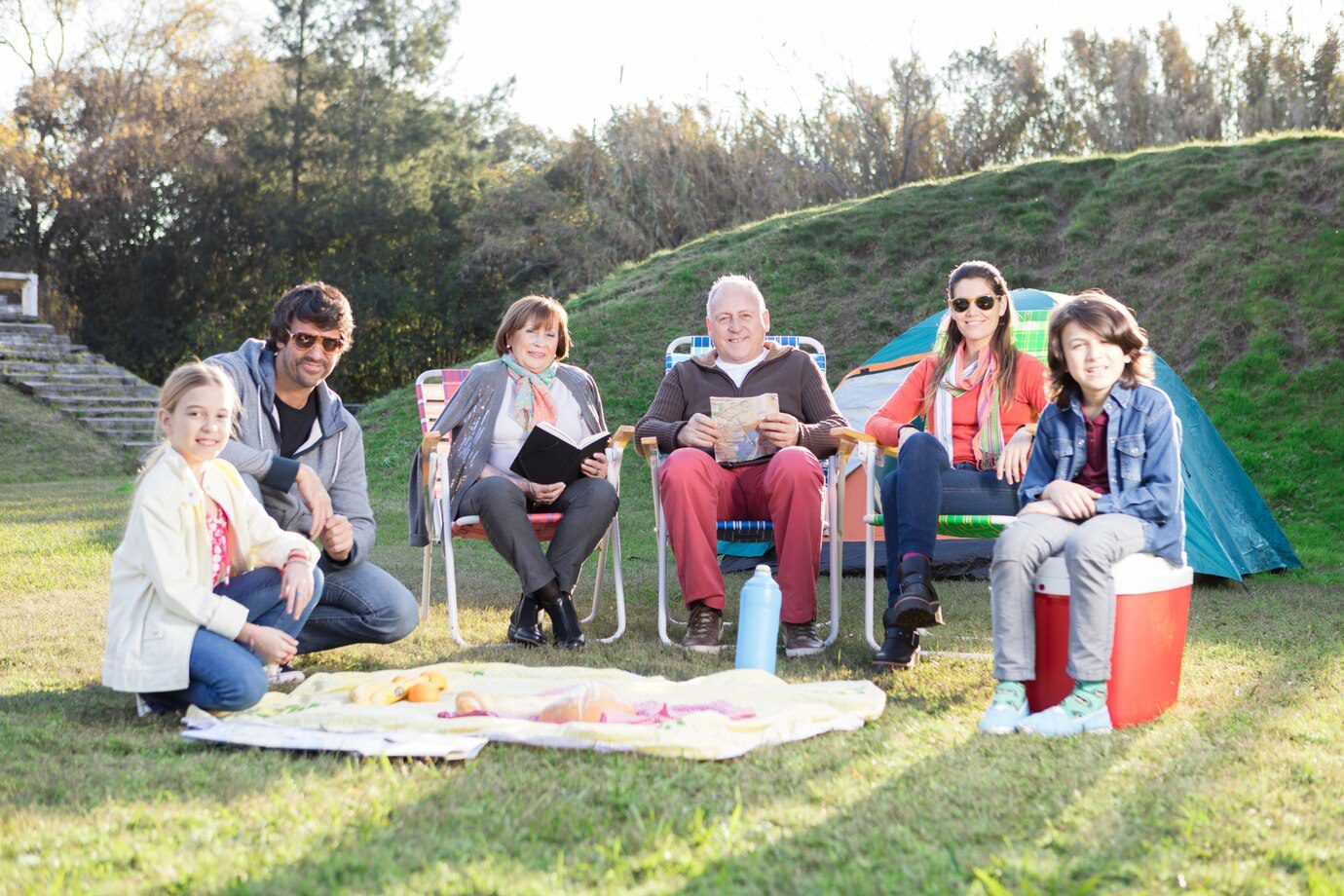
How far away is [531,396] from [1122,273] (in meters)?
6.52

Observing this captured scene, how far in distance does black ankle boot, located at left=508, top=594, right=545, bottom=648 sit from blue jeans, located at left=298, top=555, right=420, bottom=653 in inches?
17.7

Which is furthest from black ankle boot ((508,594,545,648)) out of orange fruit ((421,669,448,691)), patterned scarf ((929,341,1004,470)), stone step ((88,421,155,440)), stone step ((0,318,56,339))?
stone step ((0,318,56,339))

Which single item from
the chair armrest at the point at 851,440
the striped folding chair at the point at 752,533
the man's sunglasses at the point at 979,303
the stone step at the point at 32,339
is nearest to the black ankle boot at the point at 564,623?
the striped folding chair at the point at 752,533

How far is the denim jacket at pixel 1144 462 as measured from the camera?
2715 mm

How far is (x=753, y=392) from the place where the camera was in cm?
389

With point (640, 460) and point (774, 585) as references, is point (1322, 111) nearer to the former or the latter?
point (640, 460)

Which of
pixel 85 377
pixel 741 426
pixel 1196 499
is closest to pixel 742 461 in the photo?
pixel 741 426

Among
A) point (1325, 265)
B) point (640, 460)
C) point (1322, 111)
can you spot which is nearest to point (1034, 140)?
point (1322, 111)

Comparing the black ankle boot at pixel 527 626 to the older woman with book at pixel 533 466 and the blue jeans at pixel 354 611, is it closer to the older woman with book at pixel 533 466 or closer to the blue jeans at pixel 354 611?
the older woman with book at pixel 533 466

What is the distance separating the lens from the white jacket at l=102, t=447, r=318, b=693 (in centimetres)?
250

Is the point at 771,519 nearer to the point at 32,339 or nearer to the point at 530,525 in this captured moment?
the point at 530,525

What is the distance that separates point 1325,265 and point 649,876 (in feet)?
27.5

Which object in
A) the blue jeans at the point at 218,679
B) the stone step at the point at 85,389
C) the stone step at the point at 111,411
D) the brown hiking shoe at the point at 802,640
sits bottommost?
the brown hiking shoe at the point at 802,640

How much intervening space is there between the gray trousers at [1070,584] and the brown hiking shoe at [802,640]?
2.79 feet
